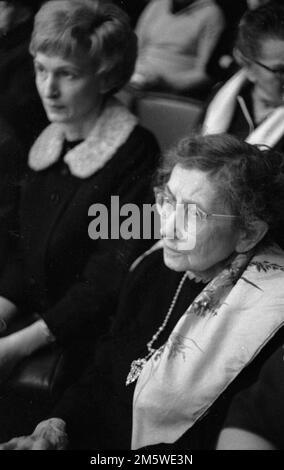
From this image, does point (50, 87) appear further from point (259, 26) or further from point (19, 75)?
point (259, 26)

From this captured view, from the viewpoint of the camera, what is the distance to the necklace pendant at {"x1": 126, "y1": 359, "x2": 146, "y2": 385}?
2168mm

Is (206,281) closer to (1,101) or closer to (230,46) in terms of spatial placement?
(230,46)

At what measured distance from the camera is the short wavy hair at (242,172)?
2016 millimetres

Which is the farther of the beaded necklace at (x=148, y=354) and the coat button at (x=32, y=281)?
the coat button at (x=32, y=281)

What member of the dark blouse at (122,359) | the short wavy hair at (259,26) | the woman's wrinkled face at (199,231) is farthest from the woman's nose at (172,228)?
the short wavy hair at (259,26)

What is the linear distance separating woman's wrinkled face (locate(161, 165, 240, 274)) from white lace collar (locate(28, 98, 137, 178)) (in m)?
0.29

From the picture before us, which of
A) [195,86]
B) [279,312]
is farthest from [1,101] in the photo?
[279,312]

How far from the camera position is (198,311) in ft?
6.93

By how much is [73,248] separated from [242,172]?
644 millimetres

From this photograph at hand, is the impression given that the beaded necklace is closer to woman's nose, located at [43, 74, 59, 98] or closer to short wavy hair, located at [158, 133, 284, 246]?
short wavy hair, located at [158, 133, 284, 246]

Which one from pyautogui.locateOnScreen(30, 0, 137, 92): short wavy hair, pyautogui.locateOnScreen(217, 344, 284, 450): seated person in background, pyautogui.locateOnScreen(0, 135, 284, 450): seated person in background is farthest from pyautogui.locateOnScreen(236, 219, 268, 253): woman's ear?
pyautogui.locateOnScreen(30, 0, 137, 92): short wavy hair

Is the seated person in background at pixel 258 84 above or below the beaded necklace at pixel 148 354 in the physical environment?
above

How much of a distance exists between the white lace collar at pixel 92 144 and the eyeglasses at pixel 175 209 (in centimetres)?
25

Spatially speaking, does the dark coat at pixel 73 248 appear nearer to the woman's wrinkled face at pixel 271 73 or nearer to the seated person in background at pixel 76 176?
the seated person in background at pixel 76 176
